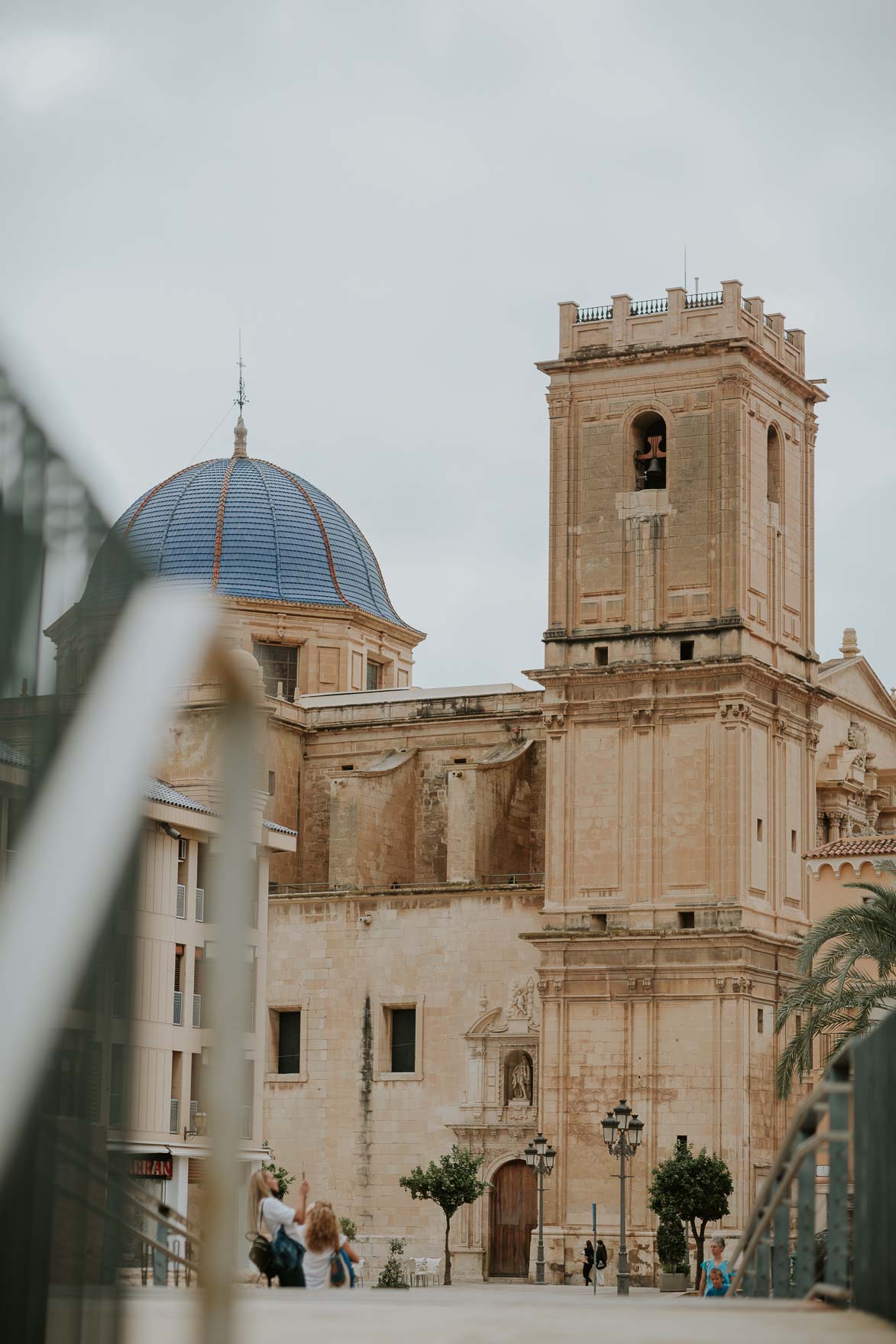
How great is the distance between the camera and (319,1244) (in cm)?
1501

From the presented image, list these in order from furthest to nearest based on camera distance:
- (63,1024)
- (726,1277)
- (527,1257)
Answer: (527,1257) < (726,1277) < (63,1024)

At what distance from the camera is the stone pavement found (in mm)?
9016

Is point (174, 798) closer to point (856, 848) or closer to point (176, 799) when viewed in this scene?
point (176, 799)

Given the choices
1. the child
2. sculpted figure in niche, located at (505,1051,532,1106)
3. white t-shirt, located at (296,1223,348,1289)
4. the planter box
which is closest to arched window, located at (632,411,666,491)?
sculpted figure in niche, located at (505,1051,532,1106)

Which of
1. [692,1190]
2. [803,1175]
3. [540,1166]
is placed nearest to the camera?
[803,1175]

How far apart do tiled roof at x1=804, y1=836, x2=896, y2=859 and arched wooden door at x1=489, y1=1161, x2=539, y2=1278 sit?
8507mm

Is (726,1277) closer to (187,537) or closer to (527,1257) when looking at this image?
A: (527,1257)

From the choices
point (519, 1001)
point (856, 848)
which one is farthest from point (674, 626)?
point (519, 1001)

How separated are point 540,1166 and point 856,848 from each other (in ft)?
29.2

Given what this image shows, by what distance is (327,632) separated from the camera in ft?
204

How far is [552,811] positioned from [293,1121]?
858cm

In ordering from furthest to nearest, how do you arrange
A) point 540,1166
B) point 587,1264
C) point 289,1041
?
point 289,1041
point 587,1264
point 540,1166

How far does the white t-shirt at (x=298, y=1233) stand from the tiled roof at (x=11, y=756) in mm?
8838

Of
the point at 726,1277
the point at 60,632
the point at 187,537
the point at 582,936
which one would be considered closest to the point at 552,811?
the point at 582,936
